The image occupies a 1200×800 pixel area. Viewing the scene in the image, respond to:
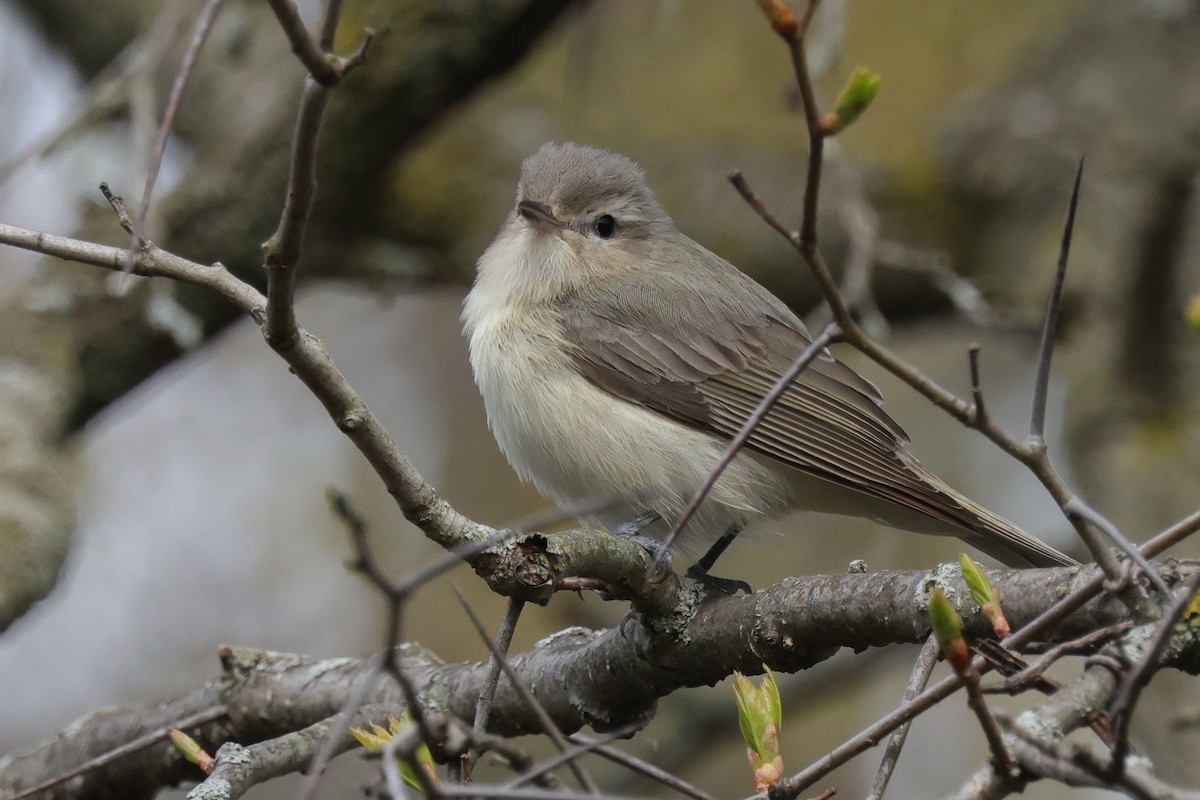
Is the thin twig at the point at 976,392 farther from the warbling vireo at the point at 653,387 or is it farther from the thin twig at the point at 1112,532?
the warbling vireo at the point at 653,387

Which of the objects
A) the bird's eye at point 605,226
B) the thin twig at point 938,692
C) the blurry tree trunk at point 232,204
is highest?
the blurry tree trunk at point 232,204

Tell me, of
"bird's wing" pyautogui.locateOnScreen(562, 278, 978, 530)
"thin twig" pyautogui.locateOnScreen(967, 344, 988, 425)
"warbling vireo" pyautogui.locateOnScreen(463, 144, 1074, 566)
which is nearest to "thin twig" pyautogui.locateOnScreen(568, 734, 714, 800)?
"thin twig" pyautogui.locateOnScreen(967, 344, 988, 425)

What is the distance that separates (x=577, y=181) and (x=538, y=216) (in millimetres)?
347

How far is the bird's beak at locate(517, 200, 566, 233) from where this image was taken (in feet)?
14.1

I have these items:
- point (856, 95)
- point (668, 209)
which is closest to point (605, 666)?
point (856, 95)

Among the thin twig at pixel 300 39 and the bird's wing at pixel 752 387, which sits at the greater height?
the bird's wing at pixel 752 387

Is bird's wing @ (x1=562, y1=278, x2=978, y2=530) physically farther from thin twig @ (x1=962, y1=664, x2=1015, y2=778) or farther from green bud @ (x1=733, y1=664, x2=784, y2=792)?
thin twig @ (x1=962, y1=664, x2=1015, y2=778)

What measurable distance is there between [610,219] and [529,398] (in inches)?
43.7

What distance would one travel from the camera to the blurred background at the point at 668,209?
16.4 feet

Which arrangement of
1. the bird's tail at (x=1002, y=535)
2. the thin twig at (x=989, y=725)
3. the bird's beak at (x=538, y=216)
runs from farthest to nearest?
the bird's beak at (x=538, y=216) → the bird's tail at (x=1002, y=535) → the thin twig at (x=989, y=725)

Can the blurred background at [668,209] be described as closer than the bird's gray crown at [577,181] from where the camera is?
No

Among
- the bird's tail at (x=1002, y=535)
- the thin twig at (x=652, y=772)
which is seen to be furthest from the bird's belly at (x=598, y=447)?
the thin twig at (x=652, y=772)

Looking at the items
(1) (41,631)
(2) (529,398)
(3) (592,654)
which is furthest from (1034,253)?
(1) (41,631)

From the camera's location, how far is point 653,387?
4.02m
